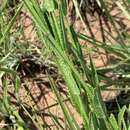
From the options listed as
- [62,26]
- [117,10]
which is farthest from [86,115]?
[117,10]

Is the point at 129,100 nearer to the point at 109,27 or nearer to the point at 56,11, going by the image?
the point at 109,27

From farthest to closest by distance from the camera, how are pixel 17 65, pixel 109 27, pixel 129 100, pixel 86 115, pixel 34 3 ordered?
pixel 109 27, pixel 17 65, pixel 129 100, pixel 86 115, pixel 34 3

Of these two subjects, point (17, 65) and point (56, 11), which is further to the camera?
point (17, 65)

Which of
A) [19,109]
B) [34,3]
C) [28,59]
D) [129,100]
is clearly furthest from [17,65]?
[34,3]

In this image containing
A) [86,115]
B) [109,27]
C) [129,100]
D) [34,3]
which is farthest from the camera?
[109,27]

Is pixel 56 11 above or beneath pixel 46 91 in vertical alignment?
above

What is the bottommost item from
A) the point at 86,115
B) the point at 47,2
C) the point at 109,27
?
the point at 86,115
